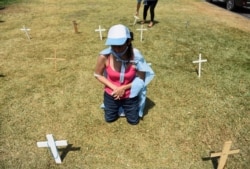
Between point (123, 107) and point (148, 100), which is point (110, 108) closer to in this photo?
point (123, 107)

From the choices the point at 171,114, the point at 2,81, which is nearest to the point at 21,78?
the point at 2,81

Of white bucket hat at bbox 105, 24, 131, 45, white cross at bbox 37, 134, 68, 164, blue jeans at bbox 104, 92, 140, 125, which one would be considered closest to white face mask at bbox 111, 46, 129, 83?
white bucket hat at bbox 105, 24, 131, 45

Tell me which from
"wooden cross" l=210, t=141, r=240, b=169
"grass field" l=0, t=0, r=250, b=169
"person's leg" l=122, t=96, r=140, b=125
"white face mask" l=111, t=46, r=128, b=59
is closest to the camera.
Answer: "wooden cross" l=210, t=141, r=240, b=169

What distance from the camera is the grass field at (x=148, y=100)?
4.23 meters

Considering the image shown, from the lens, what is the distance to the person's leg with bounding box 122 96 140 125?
4.50 metres

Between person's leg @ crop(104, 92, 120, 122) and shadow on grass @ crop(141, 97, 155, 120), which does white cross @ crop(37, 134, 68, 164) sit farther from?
shadow on grass @ crop(141, 97, 155, 120)

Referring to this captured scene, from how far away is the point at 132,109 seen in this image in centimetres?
458

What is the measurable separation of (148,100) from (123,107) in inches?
38.1

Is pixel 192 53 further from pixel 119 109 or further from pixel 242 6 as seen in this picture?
pixel 242 6

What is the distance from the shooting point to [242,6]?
11.9 meters

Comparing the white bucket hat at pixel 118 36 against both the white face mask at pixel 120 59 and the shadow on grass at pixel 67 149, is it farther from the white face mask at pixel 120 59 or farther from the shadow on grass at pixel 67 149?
the shadow on grass at pixel 67 149

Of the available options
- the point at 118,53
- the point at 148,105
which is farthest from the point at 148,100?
the point at 118,53

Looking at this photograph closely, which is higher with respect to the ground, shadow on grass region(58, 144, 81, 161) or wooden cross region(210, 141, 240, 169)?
wooden cross region(210, 141, 240, 169)

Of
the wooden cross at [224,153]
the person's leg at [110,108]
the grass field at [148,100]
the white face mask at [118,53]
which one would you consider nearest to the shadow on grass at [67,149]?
the grass field at [148,100]
